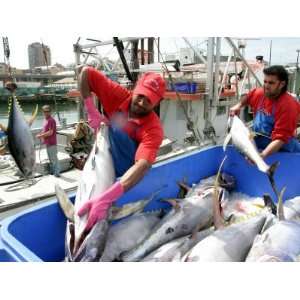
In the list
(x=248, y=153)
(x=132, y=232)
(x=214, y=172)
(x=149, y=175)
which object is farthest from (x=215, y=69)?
(x=132, y=232)

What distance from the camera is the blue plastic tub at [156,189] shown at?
1.80 metres

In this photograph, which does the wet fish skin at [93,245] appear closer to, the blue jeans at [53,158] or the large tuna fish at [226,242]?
the large tuna fish at [226,242]

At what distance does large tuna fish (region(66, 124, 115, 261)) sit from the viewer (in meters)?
1.88

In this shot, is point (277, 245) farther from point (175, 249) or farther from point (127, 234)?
point (127, 234)

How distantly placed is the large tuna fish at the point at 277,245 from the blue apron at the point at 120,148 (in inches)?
41.3

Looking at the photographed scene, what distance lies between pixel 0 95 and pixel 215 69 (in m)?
26.9

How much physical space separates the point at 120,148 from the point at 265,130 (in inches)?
65.1

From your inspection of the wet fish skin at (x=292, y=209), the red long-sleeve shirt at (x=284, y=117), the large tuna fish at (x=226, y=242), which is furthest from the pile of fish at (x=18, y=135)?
the wet fish skin at (x=292, y=209)

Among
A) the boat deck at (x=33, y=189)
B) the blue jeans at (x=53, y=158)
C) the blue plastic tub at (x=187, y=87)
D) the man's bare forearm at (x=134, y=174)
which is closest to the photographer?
the man's bare forearm at (x=134, y=174)

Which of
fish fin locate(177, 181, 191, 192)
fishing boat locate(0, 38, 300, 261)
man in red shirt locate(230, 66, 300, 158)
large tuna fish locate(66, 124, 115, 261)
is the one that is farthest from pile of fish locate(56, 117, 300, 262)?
man in red shirt locate(230, 66, 300, 158)

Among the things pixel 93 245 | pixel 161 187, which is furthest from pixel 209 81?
pixel 93 245

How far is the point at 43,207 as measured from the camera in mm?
2047

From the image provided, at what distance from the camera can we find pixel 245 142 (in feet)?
9.95

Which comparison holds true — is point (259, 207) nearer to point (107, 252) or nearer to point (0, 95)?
point (107, 252)
